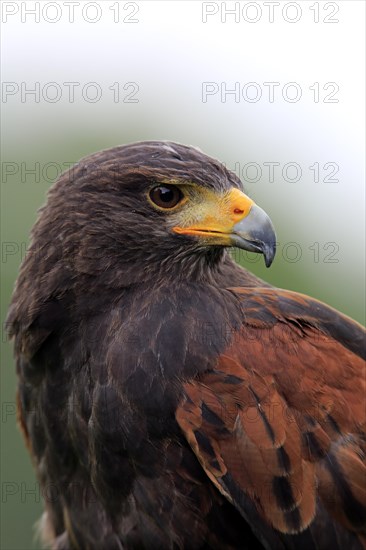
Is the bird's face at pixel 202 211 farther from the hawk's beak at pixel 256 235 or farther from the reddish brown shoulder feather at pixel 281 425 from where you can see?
the reddish brown shoulder feather at pixel 281 425

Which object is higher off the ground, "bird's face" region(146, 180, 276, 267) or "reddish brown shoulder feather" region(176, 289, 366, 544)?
"bird's face" region(146, 180, 276, 267)

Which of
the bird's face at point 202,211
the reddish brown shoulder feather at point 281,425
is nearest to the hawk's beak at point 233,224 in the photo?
the bird's face at point 202,211

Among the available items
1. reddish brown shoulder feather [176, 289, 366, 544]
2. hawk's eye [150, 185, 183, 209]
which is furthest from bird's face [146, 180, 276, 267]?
reddish brown shoulder feather [176, 289, 366, 544]

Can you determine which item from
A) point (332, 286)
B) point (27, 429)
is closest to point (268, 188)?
point (332, 286)

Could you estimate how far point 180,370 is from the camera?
15.0 ft

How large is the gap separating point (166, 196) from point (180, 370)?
2.83ft

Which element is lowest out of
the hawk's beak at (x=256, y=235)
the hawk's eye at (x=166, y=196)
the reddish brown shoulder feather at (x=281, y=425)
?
the reddish brown shoulder feather at (x=281, y=425)

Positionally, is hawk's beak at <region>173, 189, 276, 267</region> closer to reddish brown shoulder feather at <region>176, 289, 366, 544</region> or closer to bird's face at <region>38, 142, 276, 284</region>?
bird's face at <region>38, 142, 276, 284</region>

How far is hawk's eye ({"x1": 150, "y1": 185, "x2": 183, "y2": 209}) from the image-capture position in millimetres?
4707

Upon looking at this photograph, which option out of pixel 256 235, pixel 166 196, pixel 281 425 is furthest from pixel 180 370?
pixel 166 196

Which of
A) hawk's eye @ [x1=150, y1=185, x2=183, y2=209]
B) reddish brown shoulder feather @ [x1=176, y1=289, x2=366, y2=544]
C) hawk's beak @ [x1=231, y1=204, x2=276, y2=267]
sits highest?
hawk's eye @ [x1=150, y1=185, x2=183, y2=209]

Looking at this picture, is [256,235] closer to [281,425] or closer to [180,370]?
[180,370]

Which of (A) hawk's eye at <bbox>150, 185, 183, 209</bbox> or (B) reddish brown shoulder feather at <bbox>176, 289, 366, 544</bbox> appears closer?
(B) reddish brown shoulder feather at <bbox>176, 289, 366, 544</bbox>

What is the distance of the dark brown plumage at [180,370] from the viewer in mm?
4457
